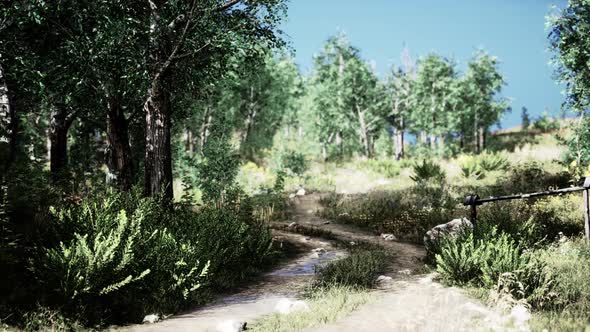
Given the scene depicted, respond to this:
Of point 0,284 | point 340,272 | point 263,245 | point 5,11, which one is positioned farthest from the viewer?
point 263,245

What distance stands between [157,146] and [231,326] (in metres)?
5.85

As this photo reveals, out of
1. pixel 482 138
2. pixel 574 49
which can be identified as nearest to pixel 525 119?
pixel 482 138

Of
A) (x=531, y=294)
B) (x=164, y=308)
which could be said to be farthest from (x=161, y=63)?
(x=531, y=294)

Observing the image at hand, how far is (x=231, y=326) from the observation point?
5.11 meters

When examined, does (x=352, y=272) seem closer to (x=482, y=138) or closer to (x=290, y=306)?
(x=290, y=306)

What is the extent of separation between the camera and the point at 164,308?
590 cm

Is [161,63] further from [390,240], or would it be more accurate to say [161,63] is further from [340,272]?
[390,240]

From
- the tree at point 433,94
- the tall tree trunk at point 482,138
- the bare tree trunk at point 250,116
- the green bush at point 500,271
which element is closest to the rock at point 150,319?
the green bush at point 500,271

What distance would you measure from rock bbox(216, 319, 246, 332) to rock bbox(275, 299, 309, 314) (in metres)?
0.75

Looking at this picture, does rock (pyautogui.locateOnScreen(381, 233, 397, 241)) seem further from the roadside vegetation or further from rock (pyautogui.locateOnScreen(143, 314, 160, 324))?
rock (pyautogui.locateOnScreen(143, 314, 160, 324))

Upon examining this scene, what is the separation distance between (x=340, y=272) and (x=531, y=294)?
287cm

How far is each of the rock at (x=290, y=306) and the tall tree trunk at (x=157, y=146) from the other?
472 cm

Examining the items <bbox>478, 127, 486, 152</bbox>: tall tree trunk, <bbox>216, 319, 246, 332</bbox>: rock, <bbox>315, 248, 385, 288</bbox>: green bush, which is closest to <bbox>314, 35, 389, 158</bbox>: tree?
<bbox>478, 127, 486, 152</bbox>: tall tree trunk

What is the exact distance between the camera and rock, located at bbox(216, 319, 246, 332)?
16.7 feet
